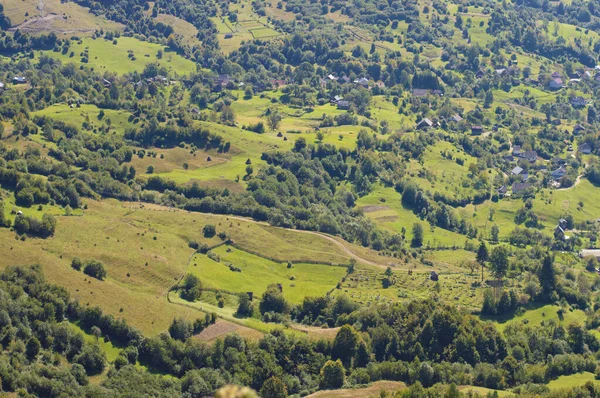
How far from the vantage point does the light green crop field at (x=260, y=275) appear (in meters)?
146

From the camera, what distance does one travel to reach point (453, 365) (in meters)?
123

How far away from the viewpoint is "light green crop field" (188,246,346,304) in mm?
146250

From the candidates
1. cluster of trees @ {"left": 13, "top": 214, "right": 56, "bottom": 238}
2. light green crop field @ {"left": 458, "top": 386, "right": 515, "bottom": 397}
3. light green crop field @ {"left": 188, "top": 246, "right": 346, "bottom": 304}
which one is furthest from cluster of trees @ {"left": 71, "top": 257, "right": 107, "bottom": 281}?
light green crop field @ {"left": 458, "top": 386, "right": 515, "bottom": 397}

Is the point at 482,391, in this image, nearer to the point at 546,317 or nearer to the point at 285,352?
the point at 285,352

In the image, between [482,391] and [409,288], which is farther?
[409,288]

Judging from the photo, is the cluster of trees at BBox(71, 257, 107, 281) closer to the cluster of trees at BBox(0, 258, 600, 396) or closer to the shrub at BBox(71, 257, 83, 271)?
the shrub at BBox(71, 257, 83, 271)

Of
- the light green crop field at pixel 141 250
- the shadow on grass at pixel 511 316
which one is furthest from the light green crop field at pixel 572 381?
the light green crop field at pixel 141 250

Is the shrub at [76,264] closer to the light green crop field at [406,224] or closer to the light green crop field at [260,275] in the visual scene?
the light green crop field at [260,275]

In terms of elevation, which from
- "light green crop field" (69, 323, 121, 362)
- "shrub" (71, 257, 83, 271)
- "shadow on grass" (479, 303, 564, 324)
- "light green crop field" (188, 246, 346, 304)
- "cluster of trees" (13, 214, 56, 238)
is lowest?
"light green crop field" (188, 246, 346, 304)

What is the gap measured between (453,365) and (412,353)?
6819 mm

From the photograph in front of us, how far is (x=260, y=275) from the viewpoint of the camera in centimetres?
15325

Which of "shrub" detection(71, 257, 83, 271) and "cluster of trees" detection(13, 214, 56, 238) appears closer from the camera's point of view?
"shrub" detection(71, 257, 83, 271)

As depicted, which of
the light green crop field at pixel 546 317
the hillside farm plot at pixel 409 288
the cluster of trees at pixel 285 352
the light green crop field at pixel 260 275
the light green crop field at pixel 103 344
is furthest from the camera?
the light green crop field at pixel 260 275

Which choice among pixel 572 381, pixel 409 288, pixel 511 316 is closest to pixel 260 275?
pixel 409 288
